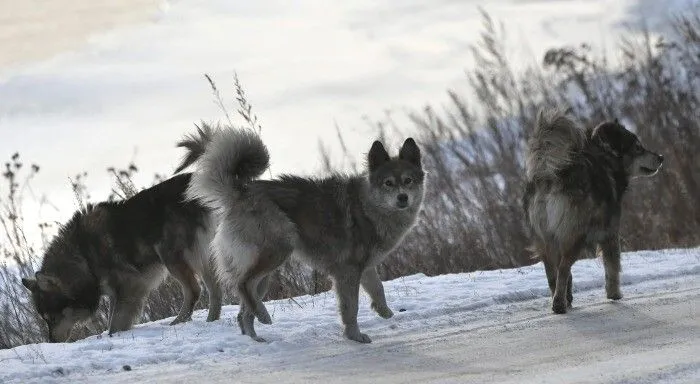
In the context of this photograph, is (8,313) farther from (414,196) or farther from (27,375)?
(414,196)

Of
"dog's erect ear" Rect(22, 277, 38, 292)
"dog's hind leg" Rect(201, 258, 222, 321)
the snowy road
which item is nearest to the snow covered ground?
the snowy road

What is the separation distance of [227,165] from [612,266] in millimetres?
3674

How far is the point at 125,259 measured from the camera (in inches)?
391

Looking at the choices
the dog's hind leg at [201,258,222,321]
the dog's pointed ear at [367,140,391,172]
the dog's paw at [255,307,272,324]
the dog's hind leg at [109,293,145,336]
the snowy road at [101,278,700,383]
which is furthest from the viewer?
the dog's hind leg at [109,293,145,336]

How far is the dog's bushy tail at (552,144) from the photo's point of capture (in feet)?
28.6

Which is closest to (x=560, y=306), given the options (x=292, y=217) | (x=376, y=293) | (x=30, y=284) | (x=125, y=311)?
(x=376, y=293)

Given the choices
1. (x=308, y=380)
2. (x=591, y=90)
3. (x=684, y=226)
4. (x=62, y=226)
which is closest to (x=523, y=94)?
(x=591, y=90)

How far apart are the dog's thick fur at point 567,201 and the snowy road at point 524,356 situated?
0.66m

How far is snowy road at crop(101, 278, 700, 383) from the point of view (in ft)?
19.1

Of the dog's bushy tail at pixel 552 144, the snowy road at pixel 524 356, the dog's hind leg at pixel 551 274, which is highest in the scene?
the dog's bushy tail at pixel 552 144

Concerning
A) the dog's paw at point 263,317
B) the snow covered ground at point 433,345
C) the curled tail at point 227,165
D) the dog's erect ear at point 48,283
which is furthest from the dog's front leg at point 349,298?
the dog's erect ear at point 48,283

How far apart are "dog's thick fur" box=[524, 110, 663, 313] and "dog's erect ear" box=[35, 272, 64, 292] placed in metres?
4.83

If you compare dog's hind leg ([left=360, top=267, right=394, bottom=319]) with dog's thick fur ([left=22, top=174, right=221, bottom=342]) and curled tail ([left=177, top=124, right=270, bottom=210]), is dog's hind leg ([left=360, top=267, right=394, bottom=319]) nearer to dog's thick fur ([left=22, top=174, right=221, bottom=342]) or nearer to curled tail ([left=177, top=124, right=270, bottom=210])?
curled tail ([left=177, top=124, right=270, bottom=210])

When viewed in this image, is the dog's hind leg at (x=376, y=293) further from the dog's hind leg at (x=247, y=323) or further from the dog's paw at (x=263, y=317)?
the dog's hind leg at (x=247, y=323)
